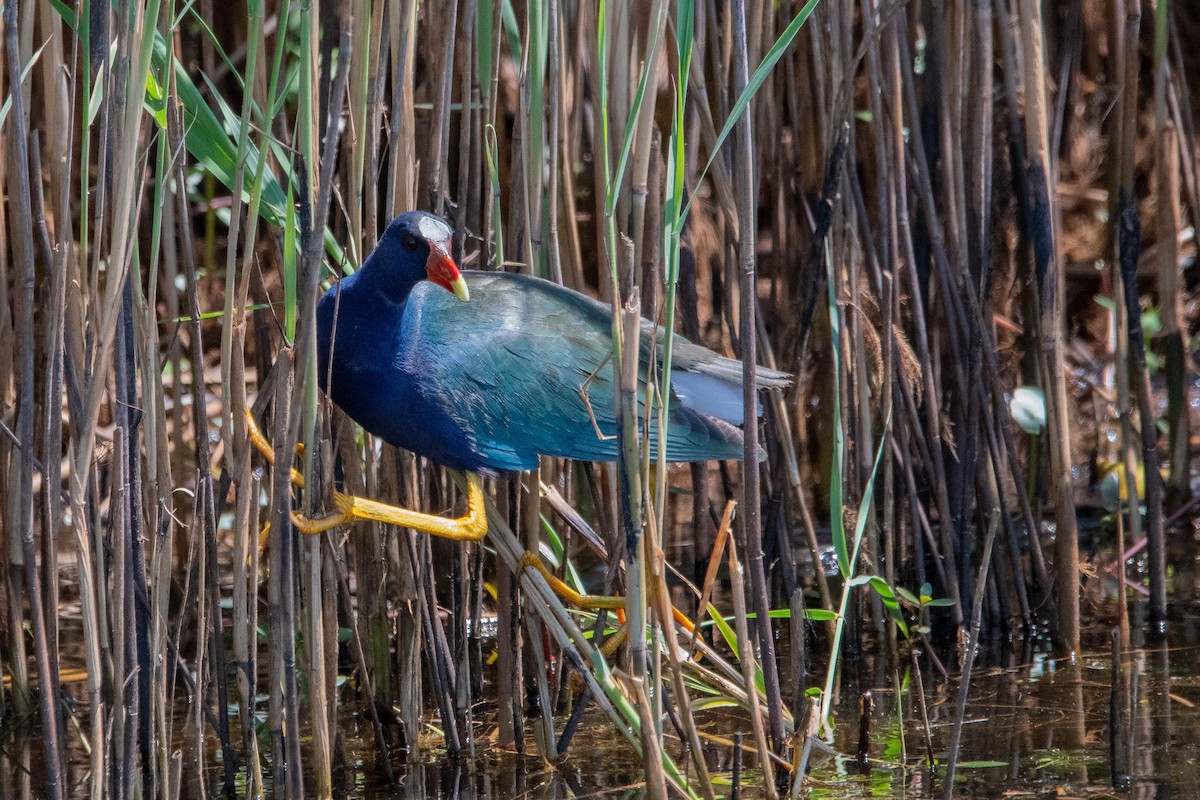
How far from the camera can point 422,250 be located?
1.77 metres

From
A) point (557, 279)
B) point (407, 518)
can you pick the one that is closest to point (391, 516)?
point (407, 518)

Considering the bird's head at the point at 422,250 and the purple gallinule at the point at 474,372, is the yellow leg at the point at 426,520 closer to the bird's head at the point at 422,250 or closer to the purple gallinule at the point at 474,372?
the purple gallinule at the point at 474,372

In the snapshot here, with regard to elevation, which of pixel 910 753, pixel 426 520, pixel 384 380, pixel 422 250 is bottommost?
pixel 910 753

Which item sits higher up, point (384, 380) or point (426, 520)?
point (384, 380)

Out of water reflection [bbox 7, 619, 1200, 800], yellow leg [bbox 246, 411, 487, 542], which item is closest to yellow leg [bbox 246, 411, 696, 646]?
yellow leg [bbox 246, 411, 487, 542]

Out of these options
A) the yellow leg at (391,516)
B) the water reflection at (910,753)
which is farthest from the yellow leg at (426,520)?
the water reflection at (910,753)

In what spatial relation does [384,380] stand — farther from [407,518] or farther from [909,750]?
[909,750]

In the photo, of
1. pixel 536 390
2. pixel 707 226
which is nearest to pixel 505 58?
pixel 707 226

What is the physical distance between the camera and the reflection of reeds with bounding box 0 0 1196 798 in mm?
1514

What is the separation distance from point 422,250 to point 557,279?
250mm

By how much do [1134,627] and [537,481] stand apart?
1.30m

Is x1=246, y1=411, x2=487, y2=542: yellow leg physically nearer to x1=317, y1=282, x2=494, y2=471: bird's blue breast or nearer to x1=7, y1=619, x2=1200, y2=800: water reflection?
x1=317, y1=282, x2=494, y2=471: bird's blue breast

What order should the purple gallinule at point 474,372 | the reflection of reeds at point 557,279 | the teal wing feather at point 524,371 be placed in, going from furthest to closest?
1. the teal wing feather at point 524,371
2. the purple gallinule at point 474,372
3. the reflection of reeds at point 557,279

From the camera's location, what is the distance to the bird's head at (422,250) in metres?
1.74
